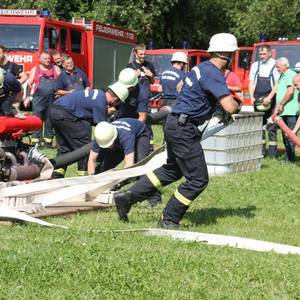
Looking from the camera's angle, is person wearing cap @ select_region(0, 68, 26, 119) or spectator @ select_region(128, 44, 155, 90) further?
spectator @ select_region(128, 44, 155, 90)

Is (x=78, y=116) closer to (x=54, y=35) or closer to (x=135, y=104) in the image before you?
(x=135, y=104)

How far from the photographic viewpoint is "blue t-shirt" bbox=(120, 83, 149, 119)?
970 cm

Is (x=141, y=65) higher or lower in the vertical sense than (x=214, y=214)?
higher

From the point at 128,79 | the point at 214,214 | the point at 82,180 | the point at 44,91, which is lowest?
the point at 214,214

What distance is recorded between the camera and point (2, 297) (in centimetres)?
461

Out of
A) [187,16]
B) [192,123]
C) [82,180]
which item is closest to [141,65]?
[82,180]

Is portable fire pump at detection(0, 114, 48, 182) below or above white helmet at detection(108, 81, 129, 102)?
below

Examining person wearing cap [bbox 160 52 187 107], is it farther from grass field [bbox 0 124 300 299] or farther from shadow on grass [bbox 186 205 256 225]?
grass field [bbox 0 124 300 299]

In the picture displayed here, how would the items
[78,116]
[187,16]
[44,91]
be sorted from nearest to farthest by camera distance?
[78,116], [44,91], [187,16]

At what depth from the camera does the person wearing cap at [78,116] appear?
846 cm

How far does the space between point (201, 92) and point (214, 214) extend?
5.28 feet

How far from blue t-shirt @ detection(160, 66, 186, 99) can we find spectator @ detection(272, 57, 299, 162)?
5.36 feet

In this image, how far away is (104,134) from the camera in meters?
7.70

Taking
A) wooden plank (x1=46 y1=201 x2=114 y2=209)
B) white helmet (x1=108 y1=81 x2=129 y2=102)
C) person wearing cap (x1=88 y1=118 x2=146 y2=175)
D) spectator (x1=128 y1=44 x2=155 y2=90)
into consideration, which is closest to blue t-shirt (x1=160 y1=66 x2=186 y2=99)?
spectator (x1=128 y1=44 x2=155 y2=90)
